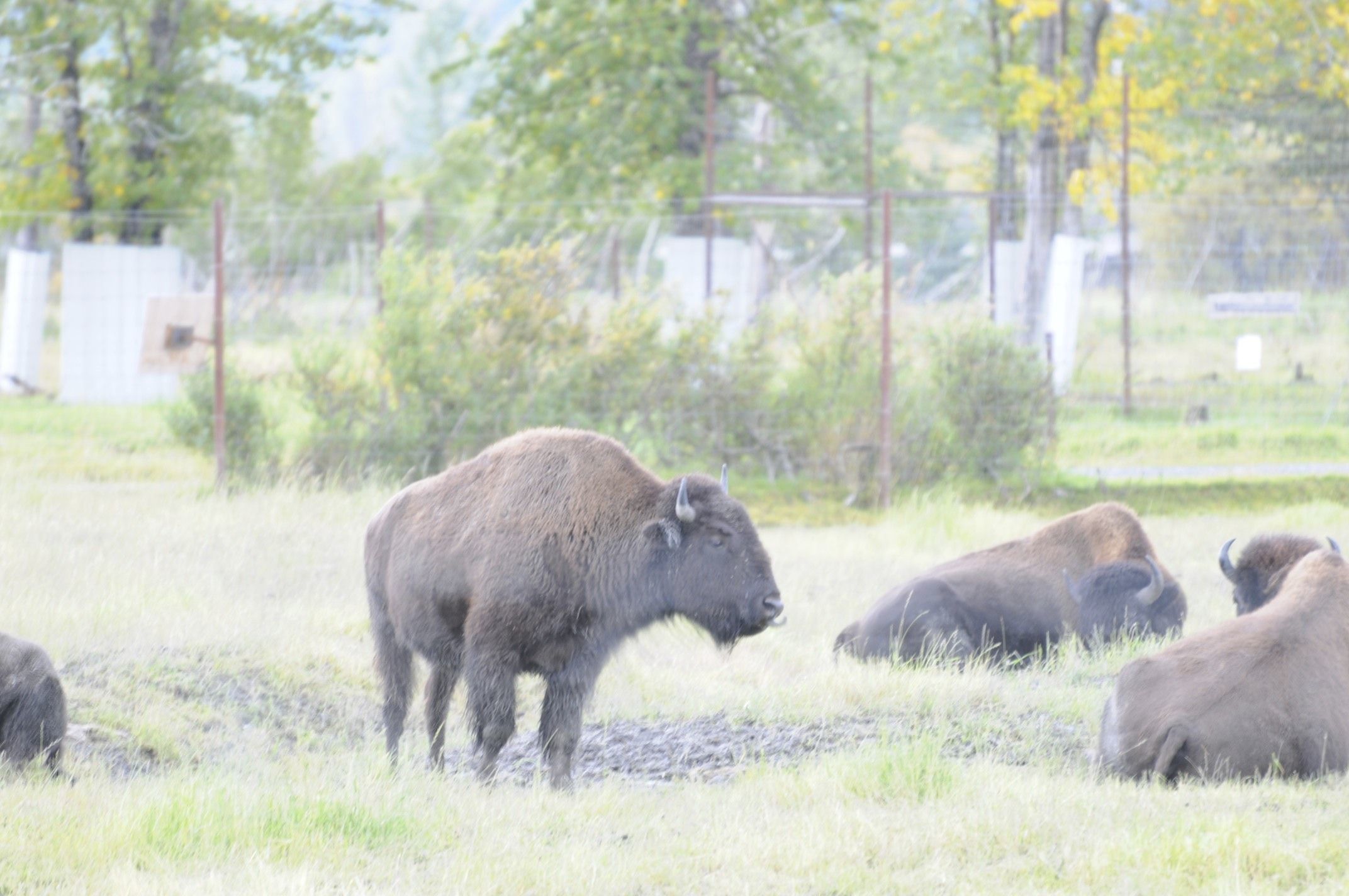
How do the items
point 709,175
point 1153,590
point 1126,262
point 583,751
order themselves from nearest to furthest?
point 583,751, point 1153,590, point 1126,262, point 709,175

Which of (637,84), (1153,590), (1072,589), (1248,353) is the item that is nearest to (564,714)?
(1072,589)

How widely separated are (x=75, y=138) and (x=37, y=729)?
14.8 meters

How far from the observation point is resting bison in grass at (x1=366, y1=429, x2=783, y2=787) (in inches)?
263

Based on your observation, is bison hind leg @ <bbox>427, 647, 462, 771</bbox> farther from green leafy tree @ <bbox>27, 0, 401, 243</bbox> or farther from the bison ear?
green leafy tree @ <bbox>27, 0, 401, 243</bbox>

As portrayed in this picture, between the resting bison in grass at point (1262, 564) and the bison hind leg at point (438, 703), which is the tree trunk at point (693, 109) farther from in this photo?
the bison hind leg at point (438, 703)

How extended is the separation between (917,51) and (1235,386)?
8.55 metres

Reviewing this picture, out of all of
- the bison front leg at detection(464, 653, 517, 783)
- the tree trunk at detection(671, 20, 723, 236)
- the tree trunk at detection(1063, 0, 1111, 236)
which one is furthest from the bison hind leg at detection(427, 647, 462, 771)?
the tree trunk at detection(1063, 0, 1111, 236)

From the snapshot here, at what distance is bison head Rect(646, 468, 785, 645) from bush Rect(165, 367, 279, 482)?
804 centimetres

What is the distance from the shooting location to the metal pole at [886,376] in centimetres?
1434

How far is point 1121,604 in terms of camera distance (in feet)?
30.6

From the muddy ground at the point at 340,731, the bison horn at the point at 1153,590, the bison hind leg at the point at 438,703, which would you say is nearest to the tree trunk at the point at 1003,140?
the bison horn at the point at 1153,590

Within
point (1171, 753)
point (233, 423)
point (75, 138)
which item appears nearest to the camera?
point (1171, 753)

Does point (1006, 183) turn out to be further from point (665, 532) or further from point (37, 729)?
point (37, 729)

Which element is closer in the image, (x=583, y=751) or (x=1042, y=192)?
(x=583, y=751)
